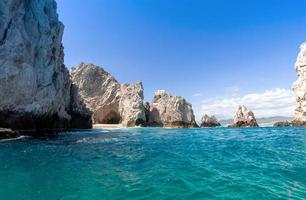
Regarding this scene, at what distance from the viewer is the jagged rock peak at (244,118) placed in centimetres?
9400

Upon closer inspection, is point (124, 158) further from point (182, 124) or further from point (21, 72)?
point (182, 124)

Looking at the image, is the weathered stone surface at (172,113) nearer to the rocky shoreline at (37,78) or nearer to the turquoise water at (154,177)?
the rocky shoreline at (37,78)

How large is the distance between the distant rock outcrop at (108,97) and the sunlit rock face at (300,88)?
172 feet

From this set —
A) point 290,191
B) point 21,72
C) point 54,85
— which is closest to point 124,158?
point 290,191

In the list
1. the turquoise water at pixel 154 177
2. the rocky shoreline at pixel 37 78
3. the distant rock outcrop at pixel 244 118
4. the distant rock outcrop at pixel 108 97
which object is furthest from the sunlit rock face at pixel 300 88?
the turquoise water at pixel 154 177

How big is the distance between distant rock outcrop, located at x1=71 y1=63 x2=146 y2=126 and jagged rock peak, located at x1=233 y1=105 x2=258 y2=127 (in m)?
34.3

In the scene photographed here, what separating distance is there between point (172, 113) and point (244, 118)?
88.9 ft

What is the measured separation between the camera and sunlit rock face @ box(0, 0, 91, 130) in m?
35.7

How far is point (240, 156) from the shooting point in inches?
817

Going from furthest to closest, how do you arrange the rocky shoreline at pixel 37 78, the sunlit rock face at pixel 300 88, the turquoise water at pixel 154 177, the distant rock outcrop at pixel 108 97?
the distant rock outcrop at pixel 108 97, the sunlit rock face at pixel 300 88, the rocky shoreline at pixel 37 78, the turquoise water at pixel 154 177

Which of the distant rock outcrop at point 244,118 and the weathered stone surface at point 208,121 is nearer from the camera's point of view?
the distant rock outcrop at point 244,118

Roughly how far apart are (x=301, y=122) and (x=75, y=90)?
220ft

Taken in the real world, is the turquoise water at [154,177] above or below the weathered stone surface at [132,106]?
below

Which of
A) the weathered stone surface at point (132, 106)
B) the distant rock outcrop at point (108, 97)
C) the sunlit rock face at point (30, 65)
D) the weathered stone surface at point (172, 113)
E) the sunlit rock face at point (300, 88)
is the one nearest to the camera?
the sunlit rock face at point (30, 65)
